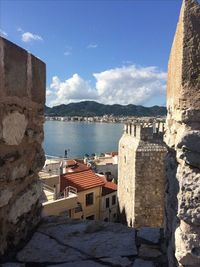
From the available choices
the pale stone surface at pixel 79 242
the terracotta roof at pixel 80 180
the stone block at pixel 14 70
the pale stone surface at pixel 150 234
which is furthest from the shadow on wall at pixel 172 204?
the terracotta roof at pixel 80 180

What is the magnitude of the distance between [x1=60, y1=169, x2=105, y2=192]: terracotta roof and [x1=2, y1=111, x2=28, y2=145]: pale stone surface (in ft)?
55.7

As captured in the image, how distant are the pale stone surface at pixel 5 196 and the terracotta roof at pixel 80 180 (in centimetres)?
1711

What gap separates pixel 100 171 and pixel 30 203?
32.1 m

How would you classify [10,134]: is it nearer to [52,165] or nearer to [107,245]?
[107,245]

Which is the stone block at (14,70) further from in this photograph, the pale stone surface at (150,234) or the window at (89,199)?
the window at (89,199)

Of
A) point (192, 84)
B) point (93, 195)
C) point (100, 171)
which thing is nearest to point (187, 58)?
point (192, 84)

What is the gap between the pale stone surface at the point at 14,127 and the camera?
303cm

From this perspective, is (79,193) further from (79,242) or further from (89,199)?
(79,242)

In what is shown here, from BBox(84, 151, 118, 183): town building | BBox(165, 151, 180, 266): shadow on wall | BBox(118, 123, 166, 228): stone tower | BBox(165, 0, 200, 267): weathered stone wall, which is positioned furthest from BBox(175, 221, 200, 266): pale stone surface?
BBox(84, 151, 118, 183): town building

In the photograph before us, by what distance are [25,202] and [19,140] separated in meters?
0.62

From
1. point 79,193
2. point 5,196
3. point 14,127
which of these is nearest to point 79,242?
point 5,196

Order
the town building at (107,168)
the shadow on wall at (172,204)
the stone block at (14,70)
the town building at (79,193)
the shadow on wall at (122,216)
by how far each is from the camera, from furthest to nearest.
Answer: the town building at (107,168) → the shadow on wall at (122,216) → the town building at (79,193) → the stone block at (14,70) → the shadow on wall at (172,204)

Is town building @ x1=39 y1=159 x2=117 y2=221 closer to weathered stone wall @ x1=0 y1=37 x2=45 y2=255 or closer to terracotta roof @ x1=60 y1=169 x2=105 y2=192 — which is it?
terracotta roof @ x1=60 y1=169 x2=105 y2=192

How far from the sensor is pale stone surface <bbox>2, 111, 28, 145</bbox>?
303 cm
